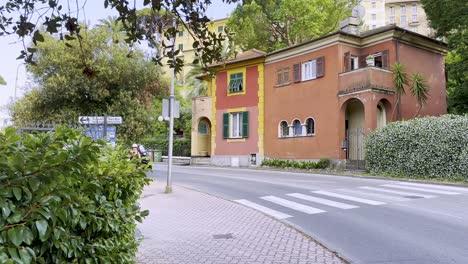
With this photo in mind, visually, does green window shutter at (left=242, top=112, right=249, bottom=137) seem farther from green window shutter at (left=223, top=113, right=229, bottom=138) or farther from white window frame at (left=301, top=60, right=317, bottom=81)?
white window frame at (left=301, top=60, right=317, bottom=81)

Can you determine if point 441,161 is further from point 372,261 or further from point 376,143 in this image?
point 372,261

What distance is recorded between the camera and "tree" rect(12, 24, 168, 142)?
1729cm

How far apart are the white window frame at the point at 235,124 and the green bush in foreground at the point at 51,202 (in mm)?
28240

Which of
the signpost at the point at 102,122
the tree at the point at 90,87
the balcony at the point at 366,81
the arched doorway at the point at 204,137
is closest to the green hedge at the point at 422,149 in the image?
the balcony at the point at 366,81

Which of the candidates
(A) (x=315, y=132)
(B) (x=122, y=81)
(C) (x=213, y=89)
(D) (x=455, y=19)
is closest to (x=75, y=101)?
(B) (x=122, y=81)

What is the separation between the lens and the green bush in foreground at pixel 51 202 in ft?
7.16

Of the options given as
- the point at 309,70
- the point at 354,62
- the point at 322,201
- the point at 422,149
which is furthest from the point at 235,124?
the point at 322,201

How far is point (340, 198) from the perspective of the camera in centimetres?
1283

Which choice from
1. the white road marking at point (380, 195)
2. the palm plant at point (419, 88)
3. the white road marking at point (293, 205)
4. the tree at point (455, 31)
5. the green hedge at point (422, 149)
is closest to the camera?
the white road marking at point (293, 205)

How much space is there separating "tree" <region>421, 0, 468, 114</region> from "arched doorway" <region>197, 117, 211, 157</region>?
17945 mm

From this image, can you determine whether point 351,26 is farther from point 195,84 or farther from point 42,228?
point 42,228

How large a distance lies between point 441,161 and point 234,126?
16189 mm

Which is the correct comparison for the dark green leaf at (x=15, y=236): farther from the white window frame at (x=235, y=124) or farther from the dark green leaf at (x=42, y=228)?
the white window frame at (x=235, y=124)

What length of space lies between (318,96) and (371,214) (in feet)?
54.2
